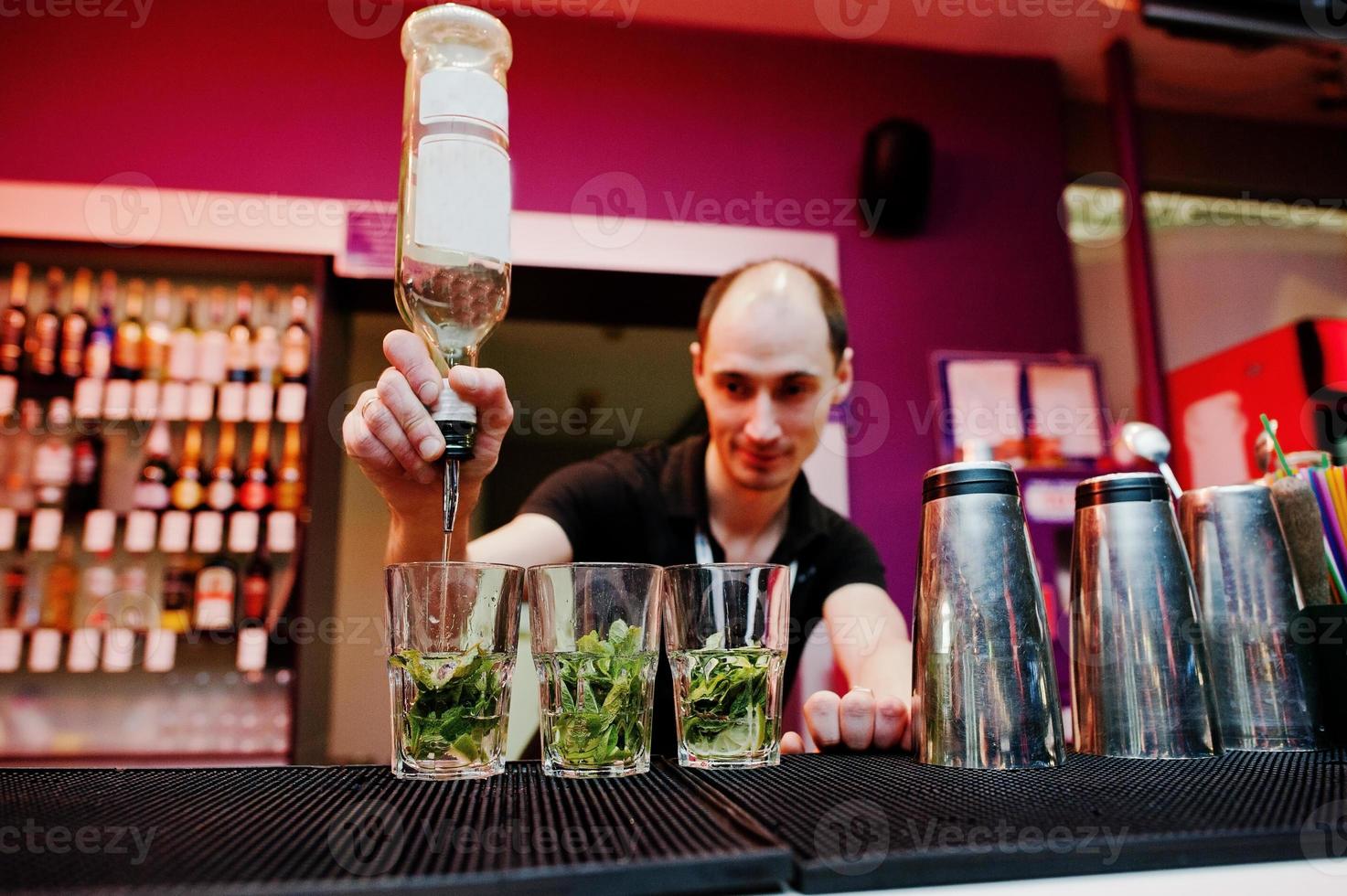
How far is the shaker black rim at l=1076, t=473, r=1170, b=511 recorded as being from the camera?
2.46ft

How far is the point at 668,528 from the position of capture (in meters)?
1.53

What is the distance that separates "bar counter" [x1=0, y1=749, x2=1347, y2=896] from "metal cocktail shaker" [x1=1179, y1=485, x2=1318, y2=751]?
14 centimetres

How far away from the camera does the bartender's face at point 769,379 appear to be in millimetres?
1457

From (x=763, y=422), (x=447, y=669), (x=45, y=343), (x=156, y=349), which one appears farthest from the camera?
(x=156, y=349)

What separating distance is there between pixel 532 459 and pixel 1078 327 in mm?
2300

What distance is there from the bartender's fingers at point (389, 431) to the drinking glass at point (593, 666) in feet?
0.66

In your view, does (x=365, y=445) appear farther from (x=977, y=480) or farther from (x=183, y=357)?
(x=183, y=357)

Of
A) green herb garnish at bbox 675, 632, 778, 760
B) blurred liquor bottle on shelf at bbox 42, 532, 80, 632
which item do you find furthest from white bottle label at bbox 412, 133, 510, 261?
blurred liquor bottle on shelf at bbox 42, 532, 80, 632

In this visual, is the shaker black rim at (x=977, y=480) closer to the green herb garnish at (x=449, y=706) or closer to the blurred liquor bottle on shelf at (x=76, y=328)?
the green herb garnish at (x=449, y=706)

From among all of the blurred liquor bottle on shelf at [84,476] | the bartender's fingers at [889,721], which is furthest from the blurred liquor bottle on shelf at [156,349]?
the bartender's fingers at [889,721]

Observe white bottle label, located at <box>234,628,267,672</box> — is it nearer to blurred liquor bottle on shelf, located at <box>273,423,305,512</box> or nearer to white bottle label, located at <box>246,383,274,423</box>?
blurred liquor bottle on shelf, located at <box>273,423,305,512</box>

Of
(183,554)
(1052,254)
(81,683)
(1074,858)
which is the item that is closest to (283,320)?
(183,554)

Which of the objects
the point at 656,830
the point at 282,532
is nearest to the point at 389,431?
the point at 656,830

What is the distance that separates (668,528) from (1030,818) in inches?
43.0
